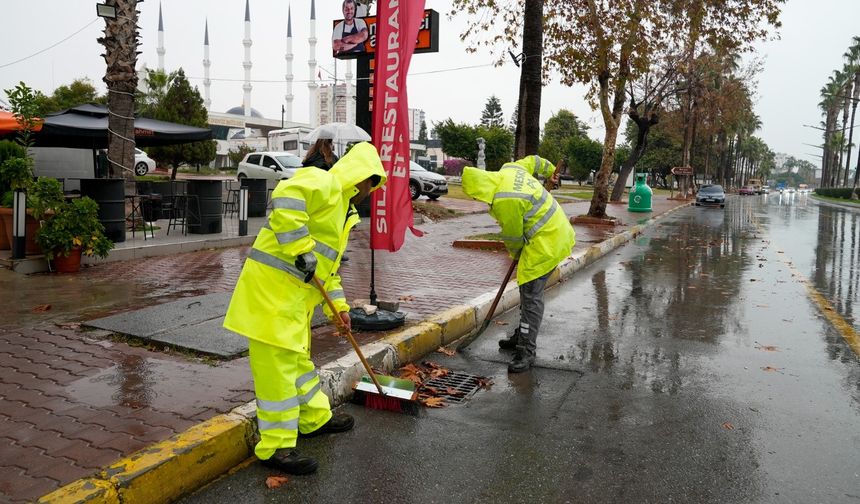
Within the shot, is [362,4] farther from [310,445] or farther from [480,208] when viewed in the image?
[310,445]

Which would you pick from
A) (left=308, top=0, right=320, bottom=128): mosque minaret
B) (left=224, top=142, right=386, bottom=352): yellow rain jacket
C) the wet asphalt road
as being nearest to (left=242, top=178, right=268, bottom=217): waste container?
the wet asphalt road

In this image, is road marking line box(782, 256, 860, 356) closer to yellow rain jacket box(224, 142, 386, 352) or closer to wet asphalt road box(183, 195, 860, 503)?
wet asphalt road box(183, 195, 860, 503)

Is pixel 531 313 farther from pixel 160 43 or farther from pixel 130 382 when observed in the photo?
pixel 160 43

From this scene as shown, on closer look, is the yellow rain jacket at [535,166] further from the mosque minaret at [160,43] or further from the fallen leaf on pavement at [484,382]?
A: the mosque minaret at [160,43]

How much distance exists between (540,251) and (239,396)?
2.47 m

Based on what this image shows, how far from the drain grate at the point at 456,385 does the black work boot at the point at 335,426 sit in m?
0.80

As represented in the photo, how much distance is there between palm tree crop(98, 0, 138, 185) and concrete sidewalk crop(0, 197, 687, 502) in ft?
12.9

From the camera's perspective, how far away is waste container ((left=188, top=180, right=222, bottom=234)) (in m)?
12.1

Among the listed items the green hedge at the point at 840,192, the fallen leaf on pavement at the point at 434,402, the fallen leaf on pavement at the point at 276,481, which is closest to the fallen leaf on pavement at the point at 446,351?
the fallen leaf on pavement at the point at 434,402

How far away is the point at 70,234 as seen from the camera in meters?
8.27

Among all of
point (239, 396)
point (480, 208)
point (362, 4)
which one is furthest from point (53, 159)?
point (239, 396)

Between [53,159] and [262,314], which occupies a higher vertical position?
[53,159]

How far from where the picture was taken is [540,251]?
511 cm

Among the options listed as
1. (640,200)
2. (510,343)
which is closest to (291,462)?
(510,343)
